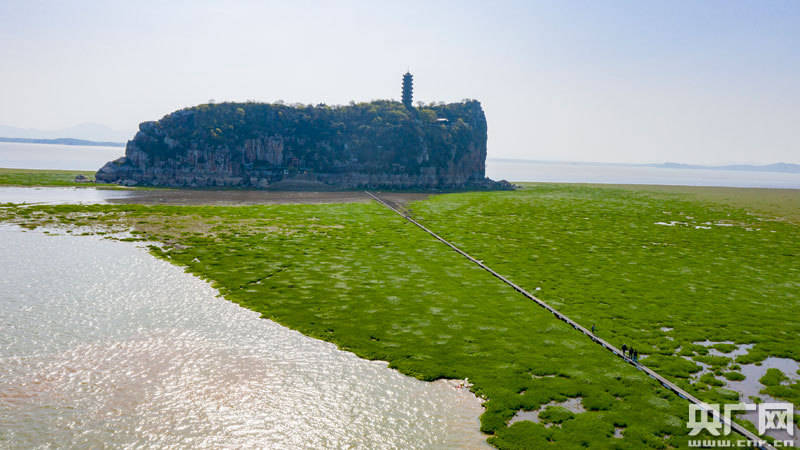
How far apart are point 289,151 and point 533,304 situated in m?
160

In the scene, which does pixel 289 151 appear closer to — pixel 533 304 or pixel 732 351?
pixel 533 304

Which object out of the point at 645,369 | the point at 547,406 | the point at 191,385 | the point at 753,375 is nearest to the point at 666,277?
the point at 753,375

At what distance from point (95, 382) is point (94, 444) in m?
4.88

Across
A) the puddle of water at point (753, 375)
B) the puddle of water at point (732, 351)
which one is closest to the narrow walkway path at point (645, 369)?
the puddle of water at point (753, 375)

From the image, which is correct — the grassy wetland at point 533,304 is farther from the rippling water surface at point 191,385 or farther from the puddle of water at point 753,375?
the rippling water surface at point 191,385

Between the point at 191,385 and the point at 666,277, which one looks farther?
the point at 666,277

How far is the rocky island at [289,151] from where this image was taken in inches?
6053

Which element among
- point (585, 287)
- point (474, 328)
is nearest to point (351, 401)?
point (474, 328)

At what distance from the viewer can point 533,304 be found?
28250 millimetres

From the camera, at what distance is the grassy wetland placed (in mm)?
16984

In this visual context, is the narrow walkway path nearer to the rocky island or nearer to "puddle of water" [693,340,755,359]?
"puddle of water" [693,340,755,359]

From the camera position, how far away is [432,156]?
190250mm

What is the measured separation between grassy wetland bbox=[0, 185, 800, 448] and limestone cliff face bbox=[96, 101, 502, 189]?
3857 inches

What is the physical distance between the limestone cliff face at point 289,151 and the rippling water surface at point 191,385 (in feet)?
439
